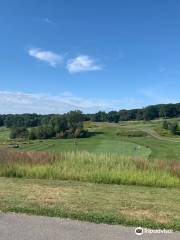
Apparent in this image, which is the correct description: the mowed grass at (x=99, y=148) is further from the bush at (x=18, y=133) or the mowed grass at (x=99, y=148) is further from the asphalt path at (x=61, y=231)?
the asphalt path at (x=61, y=231)

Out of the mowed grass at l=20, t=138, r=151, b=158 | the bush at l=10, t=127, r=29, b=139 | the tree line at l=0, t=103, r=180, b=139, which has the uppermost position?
the tree line at l=0, t=103, r=180, b=139

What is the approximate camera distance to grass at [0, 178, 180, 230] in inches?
229

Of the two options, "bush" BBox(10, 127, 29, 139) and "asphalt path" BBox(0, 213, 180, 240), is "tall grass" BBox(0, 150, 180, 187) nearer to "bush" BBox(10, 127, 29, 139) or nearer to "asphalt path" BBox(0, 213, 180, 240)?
"asphalt path" BBox(0, 213, 180, 240)

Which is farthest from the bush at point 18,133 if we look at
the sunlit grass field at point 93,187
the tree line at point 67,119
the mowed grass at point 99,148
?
the sunlit grass field at point 93,187

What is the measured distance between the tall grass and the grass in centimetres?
150

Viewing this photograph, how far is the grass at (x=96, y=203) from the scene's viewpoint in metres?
5.81

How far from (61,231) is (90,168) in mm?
6796

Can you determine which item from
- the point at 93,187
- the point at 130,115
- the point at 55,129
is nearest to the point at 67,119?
the point at 55,129

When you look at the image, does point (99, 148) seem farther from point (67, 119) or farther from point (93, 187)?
point (93, 187)

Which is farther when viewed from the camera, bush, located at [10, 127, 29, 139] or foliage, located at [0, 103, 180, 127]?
foliage, located at [0, 103, 180, 127]

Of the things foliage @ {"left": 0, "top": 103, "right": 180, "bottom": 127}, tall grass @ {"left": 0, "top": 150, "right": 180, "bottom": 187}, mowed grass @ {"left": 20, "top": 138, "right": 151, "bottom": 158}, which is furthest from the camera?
foliage @ {"left": 0, "top": 103, "right": 180, "bottom": 127}

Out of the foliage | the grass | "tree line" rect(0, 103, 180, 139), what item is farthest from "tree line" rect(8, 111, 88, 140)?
the grass

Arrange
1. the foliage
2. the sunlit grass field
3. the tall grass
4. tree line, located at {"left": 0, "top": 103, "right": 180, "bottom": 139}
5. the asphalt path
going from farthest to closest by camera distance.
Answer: the foliage < tree line, located at {"left": 0, "top": 103, "right": 180, "bottom": 139} < the tall grass < the sunlit grass field < the asphalt path

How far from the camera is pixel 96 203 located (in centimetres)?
686
